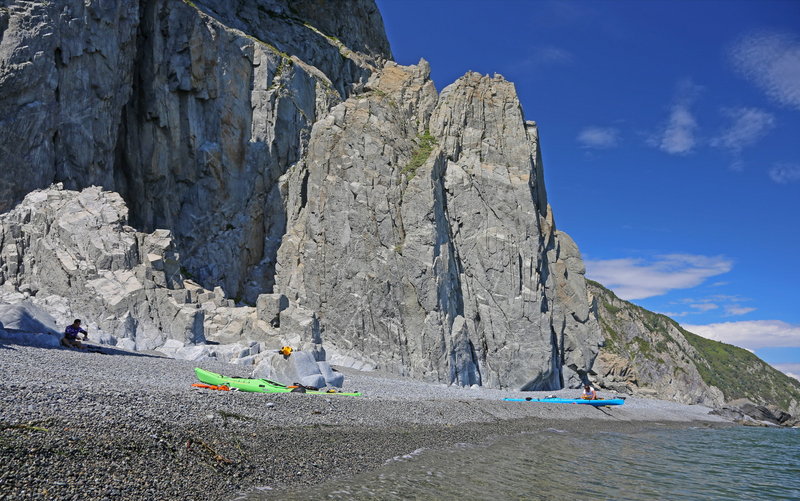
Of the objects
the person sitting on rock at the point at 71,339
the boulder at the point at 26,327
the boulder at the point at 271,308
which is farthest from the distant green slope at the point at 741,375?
the boulder at the point at 26,327

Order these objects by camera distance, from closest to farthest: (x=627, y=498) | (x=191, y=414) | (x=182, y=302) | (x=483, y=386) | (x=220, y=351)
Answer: (x=191, y=414) → (x=627, y=498) → (x=220, y=351) → (x=182, y=302) → (x=483, y=386)

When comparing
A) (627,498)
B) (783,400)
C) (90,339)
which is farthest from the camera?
(783,400)

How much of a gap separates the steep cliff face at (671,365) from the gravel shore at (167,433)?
4960 cm

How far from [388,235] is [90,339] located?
24522mm

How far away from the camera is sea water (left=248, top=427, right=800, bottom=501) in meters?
13.9

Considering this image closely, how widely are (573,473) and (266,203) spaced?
44.4 meters

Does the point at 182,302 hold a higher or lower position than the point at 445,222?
lower

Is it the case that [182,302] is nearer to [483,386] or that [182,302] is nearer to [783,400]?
[483,386]

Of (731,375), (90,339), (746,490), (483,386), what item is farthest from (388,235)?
(731,375)

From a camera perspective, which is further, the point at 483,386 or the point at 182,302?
the point at 483,386

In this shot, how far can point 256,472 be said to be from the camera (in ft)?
40.8

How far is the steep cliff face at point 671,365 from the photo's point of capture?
2746 inches

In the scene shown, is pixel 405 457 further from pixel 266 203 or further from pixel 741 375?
pixel 741 375

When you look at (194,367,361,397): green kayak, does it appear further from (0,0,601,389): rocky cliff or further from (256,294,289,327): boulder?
(256,294,289,327): boulder
